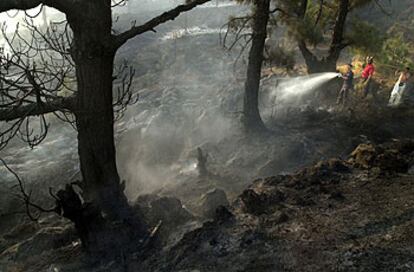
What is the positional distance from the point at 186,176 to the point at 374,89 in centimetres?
681

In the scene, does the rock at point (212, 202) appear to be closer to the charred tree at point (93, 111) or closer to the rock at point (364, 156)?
the charred tree at point (93, 111)

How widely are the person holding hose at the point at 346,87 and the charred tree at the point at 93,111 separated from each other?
838 centimetres

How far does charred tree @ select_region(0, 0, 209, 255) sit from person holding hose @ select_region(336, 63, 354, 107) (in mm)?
8385

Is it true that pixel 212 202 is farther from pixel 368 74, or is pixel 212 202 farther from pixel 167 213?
pixel 368 74

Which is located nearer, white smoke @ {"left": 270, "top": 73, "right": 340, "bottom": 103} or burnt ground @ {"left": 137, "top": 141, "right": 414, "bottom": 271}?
burnt ground @ {"left": 137, "top": 141, "right": 414, "bottom": 271}

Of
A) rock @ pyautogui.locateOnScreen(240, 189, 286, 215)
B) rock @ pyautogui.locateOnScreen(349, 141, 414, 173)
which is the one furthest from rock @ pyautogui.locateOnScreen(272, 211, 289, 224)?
rock @ pyautogui.locateOnScreen(349, 141, 414, 173)

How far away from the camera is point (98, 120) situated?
5266 millimetres

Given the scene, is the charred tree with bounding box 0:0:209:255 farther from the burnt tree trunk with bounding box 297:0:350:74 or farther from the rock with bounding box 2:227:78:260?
the burnt tree trunk with bounding box 297:0:350:74

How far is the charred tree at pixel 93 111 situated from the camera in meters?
4.59

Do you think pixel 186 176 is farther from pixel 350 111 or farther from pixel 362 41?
pixel 362 41

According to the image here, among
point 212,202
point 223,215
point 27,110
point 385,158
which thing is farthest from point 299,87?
point 27,110

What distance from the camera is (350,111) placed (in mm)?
11859

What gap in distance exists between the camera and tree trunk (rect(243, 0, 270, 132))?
31.1 ft

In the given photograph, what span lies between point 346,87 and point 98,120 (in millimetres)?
9135
